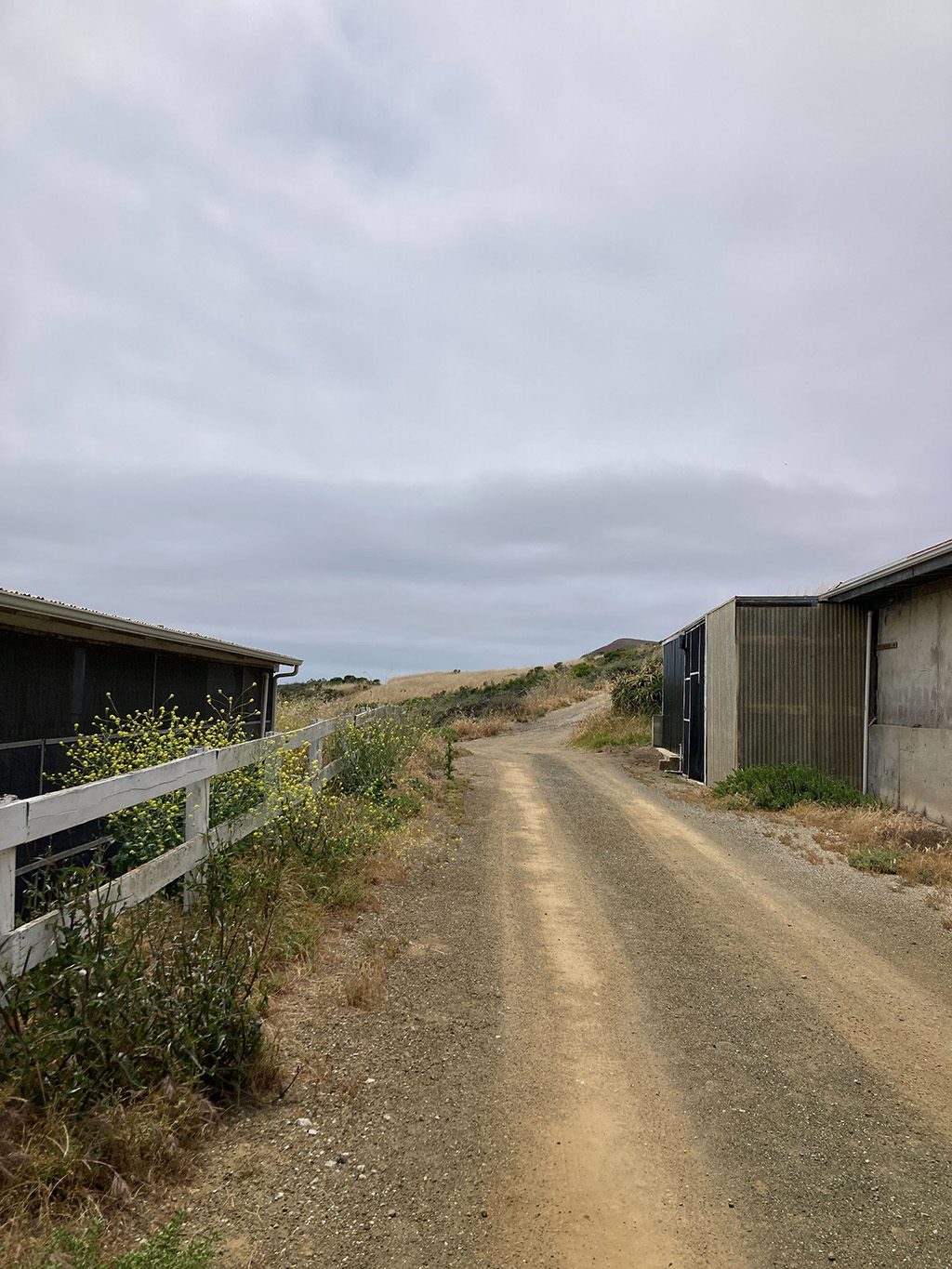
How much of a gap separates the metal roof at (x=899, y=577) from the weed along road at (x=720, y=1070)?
437 centimetres

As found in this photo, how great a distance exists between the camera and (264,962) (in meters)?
4.73

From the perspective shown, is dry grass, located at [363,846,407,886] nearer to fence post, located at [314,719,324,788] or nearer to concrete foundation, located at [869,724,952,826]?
fence post, located at [314,719,324,788]

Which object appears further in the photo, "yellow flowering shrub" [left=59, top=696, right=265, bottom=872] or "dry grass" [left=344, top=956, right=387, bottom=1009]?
"yellow flowering shrub" [left=59, top=696, right=265, bottom=872]

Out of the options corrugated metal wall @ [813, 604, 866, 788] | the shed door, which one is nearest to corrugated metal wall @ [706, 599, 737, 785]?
the shed door

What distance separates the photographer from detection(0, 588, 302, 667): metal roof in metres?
4.94

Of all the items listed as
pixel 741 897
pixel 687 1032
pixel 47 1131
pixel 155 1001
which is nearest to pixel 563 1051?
pixel 687 1032

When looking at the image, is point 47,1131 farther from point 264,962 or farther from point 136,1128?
point 264,962

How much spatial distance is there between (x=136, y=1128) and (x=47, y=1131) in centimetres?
30

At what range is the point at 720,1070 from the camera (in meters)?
4.04

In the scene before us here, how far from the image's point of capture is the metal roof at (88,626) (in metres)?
4.94

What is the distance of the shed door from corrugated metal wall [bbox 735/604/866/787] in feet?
8.52

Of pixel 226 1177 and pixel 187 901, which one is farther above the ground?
pixel 187 901

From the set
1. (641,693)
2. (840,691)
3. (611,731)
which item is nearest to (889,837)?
(840,691)

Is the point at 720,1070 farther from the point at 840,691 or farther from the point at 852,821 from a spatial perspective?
the point at 840,691
